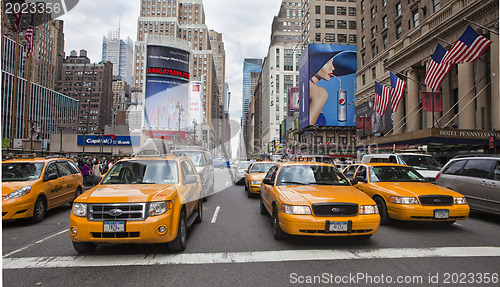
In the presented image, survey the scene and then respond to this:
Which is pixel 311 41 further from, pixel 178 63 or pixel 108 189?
pixel 108 189

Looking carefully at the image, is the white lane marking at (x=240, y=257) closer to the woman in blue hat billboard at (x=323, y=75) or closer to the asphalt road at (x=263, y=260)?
the asphalt road at (x=263, y=260)

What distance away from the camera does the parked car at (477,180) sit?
746 centimetres

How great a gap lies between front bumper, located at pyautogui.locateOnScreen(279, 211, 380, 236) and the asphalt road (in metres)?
0.33

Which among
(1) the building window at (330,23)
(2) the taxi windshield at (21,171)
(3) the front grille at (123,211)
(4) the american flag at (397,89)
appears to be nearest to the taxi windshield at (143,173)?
(3) the front grille at (123,211)

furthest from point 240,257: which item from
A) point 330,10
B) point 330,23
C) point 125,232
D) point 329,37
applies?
point 330,10

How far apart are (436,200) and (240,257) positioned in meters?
4.64

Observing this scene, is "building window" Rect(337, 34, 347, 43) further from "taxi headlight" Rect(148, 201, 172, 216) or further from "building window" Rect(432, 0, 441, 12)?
"taxi headlight" Rect(148, 201, 172, 216)

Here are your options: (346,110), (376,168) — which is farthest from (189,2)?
(376,168)

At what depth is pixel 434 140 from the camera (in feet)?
60.8

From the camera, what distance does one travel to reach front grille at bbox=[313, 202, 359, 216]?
5.24m

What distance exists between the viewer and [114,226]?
4.61 m

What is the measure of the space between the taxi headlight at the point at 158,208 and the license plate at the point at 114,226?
435 mm

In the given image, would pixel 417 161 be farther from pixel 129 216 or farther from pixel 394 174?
pixel 129 216

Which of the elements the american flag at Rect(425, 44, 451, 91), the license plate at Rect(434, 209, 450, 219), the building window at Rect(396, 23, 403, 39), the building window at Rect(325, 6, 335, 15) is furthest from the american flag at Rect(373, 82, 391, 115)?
the building window at Rect(325, 6, 335, 15)
